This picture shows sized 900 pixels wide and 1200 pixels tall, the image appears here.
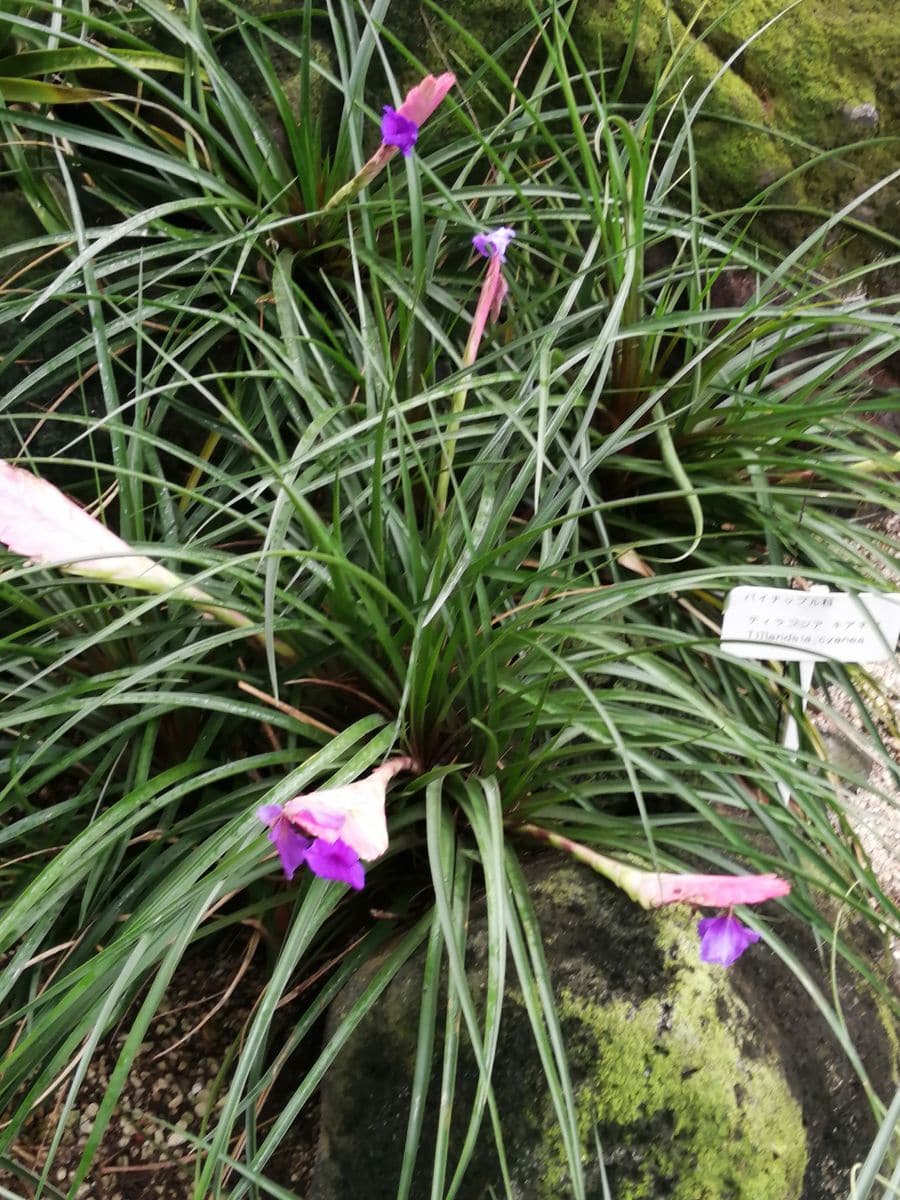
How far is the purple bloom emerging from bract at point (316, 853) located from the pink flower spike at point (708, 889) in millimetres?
270

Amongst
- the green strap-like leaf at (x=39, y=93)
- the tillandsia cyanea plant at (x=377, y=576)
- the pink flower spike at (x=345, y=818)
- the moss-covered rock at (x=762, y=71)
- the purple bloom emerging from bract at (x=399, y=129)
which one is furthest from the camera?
the moss-covered rock at (x=762, y=71)

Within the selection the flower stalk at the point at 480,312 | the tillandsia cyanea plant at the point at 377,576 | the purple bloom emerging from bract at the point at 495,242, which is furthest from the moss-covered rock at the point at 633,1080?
the purple bloom emerging from bract at the point at 495,242

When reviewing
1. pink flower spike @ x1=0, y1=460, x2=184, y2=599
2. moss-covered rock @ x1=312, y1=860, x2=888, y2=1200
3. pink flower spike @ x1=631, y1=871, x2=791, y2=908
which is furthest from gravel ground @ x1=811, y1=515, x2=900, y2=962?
pink flower spike @ x1=0, y1=460, x2=184, y2=599

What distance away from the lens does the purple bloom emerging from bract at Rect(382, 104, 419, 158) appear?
85 centimetres

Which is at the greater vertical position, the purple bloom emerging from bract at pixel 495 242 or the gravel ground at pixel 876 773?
the purple bloom emerging from bract at pixel 495 242

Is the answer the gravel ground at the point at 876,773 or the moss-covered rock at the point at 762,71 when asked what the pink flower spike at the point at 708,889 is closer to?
the gravel ground at the point at 876,773

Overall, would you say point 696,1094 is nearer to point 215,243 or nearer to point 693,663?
point 693,663

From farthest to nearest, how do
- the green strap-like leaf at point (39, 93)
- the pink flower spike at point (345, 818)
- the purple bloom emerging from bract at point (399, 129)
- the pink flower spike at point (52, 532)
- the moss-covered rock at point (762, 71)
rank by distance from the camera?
1. the moss-covered rock at point (762, 71)
2. the green strap-like leaf at point (39, 93)
3. the purple bloom emerging from bract at point (399, 129)
4. the pink flower spike at point (52, 532)
5. the pink flower spike at point (345, 818)

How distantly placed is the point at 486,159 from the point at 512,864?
3.46 feet

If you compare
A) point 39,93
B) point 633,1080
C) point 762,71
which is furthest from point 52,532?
point 762,71

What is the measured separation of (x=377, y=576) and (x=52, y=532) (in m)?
0.34

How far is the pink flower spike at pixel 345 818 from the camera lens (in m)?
0.53

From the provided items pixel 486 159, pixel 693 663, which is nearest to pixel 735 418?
pixel 693 663

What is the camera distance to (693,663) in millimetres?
1042
